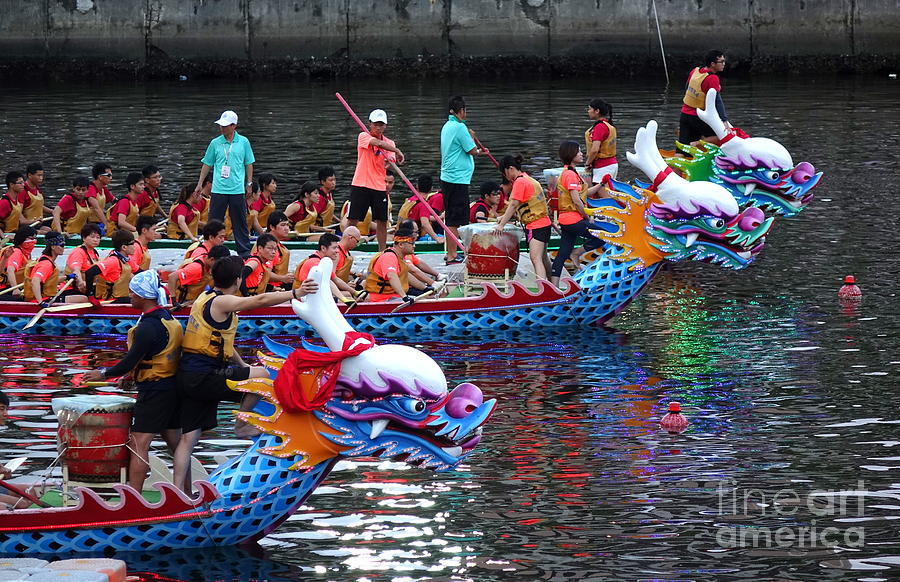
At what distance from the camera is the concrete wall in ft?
149

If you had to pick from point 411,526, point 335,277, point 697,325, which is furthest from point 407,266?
point 411,526

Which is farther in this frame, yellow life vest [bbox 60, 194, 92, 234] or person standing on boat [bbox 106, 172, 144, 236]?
yellow life vest [bbox 60, 194, 92, 234]

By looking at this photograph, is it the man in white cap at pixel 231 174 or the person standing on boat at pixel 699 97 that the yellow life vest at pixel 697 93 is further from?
the man in white cap at pixel 231 174

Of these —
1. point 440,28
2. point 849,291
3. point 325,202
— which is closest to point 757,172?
point 849,291

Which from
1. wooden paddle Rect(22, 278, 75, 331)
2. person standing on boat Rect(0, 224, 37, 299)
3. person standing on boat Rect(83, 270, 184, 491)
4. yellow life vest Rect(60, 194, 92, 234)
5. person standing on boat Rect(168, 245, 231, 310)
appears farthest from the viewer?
yellow life vest Rect(60, 194, 92, 234)

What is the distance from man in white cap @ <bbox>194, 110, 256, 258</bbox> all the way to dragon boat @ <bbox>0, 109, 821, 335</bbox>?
2.64 m

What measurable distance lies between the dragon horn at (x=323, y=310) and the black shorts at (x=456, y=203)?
1071 centimetres

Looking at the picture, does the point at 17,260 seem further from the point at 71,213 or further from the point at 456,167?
the point at 456,167

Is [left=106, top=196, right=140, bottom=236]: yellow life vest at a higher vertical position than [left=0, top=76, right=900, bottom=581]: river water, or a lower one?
higher

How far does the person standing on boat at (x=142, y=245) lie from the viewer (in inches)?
740

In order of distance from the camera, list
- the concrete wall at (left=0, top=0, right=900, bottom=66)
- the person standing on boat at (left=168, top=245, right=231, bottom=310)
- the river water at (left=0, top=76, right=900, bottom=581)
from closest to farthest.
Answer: the river water at (left=0, top=76, right=900, bottom=581), the person standing on boat at (left=168, top=245, right=231, bottom=310), the concrete wall at (left=0, top=0, right=900, bottom=66)

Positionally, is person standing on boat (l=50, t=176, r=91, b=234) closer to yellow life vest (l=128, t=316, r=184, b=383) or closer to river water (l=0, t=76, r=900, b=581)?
river water (l=0, t=76, r=900, b=581)

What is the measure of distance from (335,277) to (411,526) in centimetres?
652

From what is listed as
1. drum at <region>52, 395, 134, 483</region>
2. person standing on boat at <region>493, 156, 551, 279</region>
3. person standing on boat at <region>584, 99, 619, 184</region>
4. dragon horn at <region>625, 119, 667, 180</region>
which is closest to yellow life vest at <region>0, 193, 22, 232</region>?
person standing on boat at <region>493, 156, 551, 279</region>
